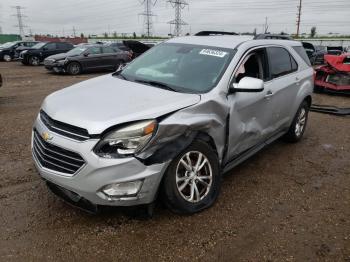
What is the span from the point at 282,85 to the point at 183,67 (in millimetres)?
1586

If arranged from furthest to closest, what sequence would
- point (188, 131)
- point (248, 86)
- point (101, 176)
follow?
1. point (248, 86)
2. point (188, 131)
3. point (101, 176)

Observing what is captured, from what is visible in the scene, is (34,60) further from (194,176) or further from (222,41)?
(194,176)

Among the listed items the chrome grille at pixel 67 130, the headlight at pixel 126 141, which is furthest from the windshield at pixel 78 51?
the headlight at pixel 126 141

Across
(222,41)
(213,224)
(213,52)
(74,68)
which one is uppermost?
(222,41)

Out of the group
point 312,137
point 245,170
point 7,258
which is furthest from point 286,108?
point 7,258

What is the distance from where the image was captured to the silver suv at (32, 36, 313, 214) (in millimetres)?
2938

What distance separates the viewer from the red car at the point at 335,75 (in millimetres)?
10695

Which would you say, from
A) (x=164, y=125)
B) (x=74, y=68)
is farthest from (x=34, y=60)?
(x=164, y=125)

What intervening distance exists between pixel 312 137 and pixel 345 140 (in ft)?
1.84

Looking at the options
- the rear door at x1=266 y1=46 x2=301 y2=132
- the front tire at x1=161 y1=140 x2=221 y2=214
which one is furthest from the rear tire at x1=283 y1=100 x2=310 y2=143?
the front tire at x1=161 y1=140 x2=221 y2=214

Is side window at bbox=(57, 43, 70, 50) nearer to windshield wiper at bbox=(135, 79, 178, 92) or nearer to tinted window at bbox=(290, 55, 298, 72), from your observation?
tinted window at bbox=(290, 55, 298, 72)

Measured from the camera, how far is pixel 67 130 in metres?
3.05

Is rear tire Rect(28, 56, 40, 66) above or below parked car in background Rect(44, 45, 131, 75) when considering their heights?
below

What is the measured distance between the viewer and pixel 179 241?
10.3ft
